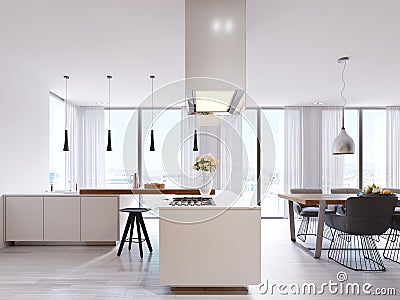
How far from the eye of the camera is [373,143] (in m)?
9.03

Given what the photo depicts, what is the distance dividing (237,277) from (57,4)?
2782 mm

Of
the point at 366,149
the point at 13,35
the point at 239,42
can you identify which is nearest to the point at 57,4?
the point at 13,35

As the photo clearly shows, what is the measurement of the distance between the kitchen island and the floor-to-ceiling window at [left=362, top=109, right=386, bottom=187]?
6420 millimetres

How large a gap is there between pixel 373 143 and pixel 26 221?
7.34 metres

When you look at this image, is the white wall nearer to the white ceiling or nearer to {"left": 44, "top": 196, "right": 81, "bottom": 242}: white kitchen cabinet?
the white ceiling

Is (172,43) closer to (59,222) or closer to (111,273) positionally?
(111,273)

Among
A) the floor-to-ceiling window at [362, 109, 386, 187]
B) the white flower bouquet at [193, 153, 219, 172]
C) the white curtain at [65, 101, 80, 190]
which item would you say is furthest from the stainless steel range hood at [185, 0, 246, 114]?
the floor-to-ceiling window at [362, 109, 386, 187]

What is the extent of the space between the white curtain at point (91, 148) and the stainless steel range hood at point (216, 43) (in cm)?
595

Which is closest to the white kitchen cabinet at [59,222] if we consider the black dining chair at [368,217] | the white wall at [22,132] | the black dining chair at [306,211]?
the white wall at [22,132]

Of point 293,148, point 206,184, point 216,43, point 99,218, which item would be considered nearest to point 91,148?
point 99,218

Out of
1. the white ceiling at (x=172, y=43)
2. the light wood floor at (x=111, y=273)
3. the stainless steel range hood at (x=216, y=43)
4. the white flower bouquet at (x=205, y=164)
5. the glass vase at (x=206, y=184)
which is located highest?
the white ceiling at (x=172, y=43)

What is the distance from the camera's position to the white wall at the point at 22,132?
213 inches

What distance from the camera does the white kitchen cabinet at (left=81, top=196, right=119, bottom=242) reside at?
5586 millimetres

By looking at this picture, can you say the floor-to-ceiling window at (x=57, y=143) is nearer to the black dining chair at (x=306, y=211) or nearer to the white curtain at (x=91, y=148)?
the white curtain at (x=91, y=148)
